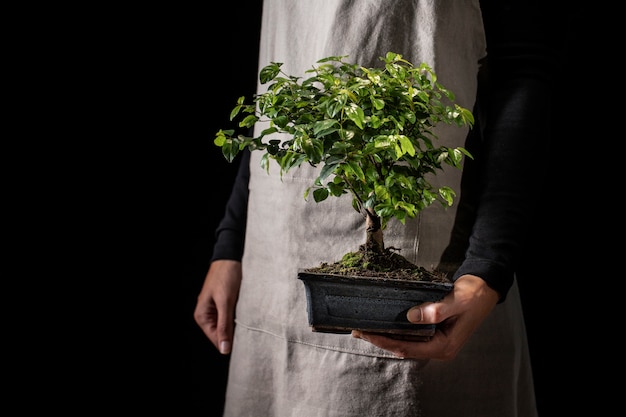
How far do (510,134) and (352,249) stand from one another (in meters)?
0.32

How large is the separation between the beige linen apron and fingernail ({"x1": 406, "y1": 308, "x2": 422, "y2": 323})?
0.72 feet

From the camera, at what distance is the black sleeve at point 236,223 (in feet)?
4.48

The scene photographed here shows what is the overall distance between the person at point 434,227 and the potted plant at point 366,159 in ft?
0.56

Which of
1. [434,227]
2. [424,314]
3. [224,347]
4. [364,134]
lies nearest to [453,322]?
[424,314]

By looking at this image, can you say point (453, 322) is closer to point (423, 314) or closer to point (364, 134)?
point (423, 314)

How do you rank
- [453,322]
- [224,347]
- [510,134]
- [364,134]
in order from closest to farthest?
[364,134]
[453,322]
[510,134]
[224,347]

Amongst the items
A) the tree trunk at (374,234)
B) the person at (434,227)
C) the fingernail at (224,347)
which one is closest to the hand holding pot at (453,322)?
the person at (434,227)

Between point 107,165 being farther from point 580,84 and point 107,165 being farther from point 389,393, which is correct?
point 580,84

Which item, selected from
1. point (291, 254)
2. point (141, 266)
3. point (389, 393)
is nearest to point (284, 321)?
point (291, 254)

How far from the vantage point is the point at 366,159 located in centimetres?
82

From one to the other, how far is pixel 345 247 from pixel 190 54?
1.04 m

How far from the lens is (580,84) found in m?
1.79

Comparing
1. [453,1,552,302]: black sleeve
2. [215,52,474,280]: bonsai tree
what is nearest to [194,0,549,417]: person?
[453,1,552,302]: black sleeve

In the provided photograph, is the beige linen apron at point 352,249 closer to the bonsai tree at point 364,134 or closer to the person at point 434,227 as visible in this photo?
the person at point 434,227
